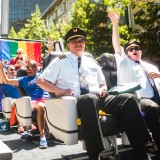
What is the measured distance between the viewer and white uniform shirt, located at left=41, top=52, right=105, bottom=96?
3.19 metres

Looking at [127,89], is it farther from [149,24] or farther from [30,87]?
[149,24]

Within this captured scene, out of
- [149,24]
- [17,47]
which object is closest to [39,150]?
[17,47]

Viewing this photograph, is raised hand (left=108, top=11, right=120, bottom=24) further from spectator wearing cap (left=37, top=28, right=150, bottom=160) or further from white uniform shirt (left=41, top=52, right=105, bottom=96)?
white uniform shirt (left=41, top=52, right=105, bottom=96)

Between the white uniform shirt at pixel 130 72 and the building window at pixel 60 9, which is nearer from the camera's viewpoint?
the white uniform shirt at pixel 130 72

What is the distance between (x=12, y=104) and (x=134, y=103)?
2.99 metres

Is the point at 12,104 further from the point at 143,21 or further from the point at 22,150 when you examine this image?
the point at 143,21

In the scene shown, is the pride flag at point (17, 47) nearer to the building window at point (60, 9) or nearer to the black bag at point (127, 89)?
the black bag at point (127, 89)

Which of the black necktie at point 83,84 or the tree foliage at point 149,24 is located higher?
the tree foliage at point 149,24

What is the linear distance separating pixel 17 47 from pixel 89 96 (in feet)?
18.4

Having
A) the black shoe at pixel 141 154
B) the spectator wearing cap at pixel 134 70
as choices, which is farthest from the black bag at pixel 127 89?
the black shoe at pixel 141 154

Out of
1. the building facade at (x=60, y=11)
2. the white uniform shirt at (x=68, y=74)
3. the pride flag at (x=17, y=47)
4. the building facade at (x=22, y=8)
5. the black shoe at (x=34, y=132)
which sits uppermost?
the building facade at (x=22, y=8)

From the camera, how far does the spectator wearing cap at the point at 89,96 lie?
2.59 metres

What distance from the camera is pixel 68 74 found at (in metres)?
3.22

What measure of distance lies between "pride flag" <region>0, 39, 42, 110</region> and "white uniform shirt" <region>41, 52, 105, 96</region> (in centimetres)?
460
